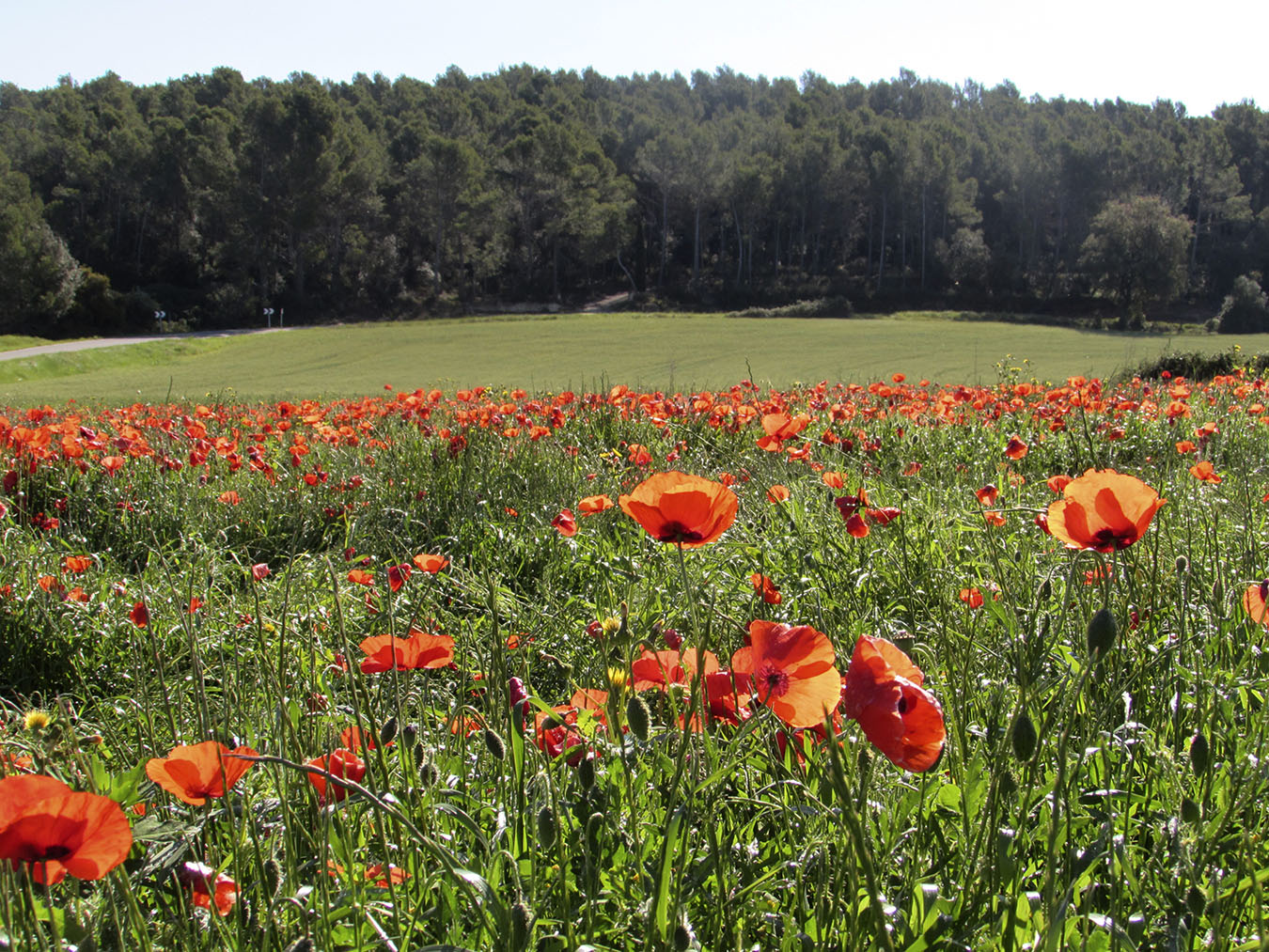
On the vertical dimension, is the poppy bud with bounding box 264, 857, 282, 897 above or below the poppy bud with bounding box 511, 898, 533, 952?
below

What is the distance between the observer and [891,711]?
75cm

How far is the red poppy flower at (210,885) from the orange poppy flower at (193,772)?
3.6 inches

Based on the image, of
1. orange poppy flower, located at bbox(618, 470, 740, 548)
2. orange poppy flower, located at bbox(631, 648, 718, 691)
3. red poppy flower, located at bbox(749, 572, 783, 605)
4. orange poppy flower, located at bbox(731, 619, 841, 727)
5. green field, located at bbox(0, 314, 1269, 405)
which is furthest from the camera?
green field, located at bbox(0, 314, 1269, 405)

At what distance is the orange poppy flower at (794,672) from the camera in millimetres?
849

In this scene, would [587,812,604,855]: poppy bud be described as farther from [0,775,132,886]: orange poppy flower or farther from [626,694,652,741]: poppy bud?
[0,775,132,886]: orange poppy flower

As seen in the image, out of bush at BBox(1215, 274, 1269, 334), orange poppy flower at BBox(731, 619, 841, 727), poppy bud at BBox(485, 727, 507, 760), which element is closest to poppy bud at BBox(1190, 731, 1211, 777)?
orange poppy flower at BBox(731, 619, 841, 727)

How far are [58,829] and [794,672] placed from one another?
61cm

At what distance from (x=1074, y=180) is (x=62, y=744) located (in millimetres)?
65271

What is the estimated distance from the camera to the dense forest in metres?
46.2

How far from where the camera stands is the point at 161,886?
1171mm

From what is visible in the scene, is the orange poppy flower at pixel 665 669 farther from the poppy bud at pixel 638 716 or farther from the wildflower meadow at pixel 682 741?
the poppy bud at pixel 638 716

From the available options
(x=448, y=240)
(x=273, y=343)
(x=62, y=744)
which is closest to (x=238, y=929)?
(x=62, y=744)

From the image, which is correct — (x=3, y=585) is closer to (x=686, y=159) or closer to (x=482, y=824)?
(x=482, y=824)

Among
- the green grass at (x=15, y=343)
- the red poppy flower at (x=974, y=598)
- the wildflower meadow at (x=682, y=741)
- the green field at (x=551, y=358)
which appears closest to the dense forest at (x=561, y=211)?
the green grass at (x=15, y=343)
